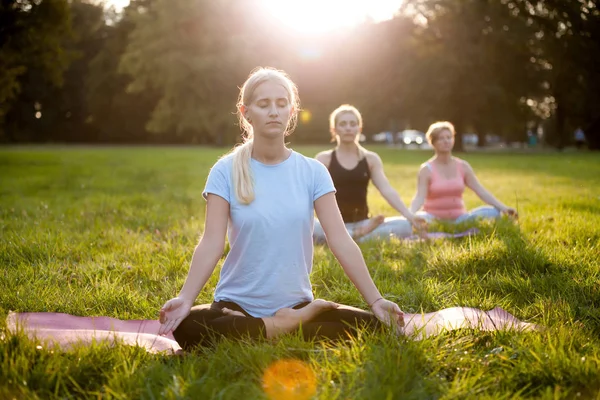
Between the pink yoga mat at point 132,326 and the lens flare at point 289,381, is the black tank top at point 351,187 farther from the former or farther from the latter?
the lens flare at point 289,381

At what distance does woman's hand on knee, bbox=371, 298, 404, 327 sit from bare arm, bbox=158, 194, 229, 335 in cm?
89

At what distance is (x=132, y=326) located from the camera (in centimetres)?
344

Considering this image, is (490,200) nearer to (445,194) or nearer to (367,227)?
(445,194)

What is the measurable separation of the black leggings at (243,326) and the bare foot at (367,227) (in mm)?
3109

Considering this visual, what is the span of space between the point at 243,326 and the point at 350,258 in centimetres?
68

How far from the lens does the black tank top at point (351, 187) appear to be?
270 inches

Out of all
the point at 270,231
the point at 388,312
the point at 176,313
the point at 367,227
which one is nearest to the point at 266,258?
the point at 270,231

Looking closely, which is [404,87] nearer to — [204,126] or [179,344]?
[204,126]

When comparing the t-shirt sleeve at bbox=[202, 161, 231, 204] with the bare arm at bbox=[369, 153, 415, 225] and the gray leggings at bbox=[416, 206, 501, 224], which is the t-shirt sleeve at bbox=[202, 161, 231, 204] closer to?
the bare arm at bbox=[369, 153, 415, 225]

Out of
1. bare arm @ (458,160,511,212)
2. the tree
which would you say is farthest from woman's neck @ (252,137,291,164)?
the tree

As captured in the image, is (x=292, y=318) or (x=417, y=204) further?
Result: (x=417, y=204)

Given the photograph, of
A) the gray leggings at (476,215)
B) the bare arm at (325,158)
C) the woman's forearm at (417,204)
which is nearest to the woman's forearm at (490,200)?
the gray leggings at (476,215)

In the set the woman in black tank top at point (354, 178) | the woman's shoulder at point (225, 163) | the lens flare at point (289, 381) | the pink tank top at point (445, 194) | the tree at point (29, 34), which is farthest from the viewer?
the tree at point (29, 34)

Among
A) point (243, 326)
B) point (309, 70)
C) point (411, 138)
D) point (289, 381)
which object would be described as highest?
point (309, 70)
